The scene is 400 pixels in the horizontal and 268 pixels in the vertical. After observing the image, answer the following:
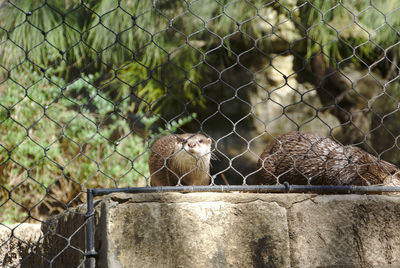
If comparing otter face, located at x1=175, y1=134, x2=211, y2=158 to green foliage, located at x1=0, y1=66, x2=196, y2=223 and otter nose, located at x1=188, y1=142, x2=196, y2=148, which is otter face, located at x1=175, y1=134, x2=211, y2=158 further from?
green foliage, located at x1=0, y1=66, x2=196, y2=223

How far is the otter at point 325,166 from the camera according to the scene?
2939 millimetres

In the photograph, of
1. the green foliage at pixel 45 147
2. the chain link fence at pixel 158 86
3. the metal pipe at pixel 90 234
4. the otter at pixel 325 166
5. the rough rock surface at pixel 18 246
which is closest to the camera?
the metal pipe at pixel 90 234

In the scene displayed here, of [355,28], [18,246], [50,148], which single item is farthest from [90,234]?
[355,28]

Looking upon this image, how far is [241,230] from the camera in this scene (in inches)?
74.1

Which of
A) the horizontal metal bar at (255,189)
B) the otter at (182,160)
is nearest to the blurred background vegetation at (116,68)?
the otter at (182,160)

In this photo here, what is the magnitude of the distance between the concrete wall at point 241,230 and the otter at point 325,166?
2.86 feet

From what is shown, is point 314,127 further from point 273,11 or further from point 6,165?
point 6,165

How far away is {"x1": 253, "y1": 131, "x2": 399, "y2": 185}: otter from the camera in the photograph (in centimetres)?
294

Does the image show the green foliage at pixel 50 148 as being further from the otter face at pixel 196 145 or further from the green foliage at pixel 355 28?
the green foliage at pixel 355 28

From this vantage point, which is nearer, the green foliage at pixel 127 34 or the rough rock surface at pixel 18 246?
the rough rock surface at pixel 18 246

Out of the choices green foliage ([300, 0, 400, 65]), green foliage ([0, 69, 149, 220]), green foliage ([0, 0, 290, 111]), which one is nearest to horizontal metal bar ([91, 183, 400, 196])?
green foliage ([300, 0, 400, 65])

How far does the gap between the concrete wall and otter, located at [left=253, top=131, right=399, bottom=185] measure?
2.86ft

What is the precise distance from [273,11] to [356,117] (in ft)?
4.35

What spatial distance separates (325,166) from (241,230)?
1229 millimetres
